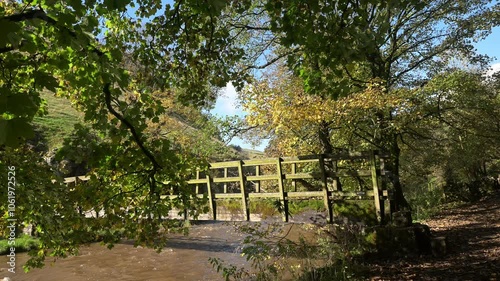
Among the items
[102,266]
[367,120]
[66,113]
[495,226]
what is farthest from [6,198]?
[66,113]

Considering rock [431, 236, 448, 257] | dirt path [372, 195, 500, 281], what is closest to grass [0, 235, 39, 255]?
dirt path [372, 195, 500, 281]

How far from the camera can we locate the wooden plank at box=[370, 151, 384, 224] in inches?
318

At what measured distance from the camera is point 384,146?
11.5m

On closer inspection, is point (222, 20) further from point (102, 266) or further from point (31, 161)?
point (102, 266)

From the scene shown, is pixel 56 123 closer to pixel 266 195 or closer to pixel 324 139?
pixel 266 195

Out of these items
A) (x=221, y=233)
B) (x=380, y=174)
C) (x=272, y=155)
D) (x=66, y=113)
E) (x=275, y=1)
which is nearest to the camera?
(x=275, y=1)

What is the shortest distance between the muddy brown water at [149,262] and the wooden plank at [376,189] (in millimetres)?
2241

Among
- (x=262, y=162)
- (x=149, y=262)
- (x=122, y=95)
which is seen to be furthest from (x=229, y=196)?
(x=122, y=95)

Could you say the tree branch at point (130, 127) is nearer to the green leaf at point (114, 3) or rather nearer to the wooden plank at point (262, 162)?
the green leaf at point (114, 3)

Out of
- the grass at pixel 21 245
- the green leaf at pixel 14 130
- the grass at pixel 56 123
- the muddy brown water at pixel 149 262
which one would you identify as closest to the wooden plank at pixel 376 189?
the muddy brown water at pixel 149 262

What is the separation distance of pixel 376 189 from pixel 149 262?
741cm

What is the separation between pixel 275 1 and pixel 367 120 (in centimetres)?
778

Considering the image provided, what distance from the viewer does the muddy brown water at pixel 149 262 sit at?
993cm

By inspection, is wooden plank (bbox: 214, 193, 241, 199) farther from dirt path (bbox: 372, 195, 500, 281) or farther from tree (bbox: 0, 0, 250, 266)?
tree (bbox: 0, 0, 250, 266)
